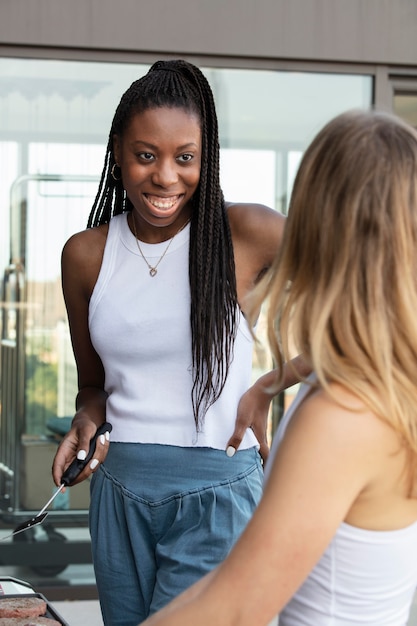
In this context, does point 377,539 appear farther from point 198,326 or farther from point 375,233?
point 198,326

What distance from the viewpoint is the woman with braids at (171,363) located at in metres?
1.81

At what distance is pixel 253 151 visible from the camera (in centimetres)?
438

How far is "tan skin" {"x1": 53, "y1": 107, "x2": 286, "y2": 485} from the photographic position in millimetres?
1843

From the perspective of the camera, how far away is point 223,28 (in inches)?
166

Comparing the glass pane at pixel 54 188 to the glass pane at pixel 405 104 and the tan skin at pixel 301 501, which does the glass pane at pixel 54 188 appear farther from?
the tan skin at pixel 301 501

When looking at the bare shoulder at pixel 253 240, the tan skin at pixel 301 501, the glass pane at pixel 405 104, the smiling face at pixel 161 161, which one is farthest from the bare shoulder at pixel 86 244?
the glass pane at pixel 405 104

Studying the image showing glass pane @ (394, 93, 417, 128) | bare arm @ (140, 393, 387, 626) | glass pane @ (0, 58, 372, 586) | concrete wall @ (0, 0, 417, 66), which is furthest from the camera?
glass pane @ (394, 93, 417, 128)

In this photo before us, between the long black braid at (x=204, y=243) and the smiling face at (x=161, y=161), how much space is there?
0.10 feet

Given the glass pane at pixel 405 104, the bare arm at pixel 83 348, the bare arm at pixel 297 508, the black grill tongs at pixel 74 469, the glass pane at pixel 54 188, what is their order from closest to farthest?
the bare arm at pixel 297 508
the black grill tongs at pixel 74 469
the bare arm at pixel 83 348
the glass pane at pixel 54 188
the glass pane at pixel 405 104

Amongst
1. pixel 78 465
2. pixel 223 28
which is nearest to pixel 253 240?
pixel 78 465

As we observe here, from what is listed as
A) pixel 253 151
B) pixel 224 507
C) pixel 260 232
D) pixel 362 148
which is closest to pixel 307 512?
pixel 362 148

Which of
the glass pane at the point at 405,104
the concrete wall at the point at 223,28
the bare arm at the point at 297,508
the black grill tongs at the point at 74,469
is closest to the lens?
the bare arm at the point at 297,508

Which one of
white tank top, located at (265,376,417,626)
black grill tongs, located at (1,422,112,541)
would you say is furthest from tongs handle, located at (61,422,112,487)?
white tank top, located at (265,376,417,626)

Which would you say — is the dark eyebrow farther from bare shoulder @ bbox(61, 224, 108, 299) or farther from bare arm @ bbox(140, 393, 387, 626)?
bare arm @ bbox(140, 393, 387, 626)
